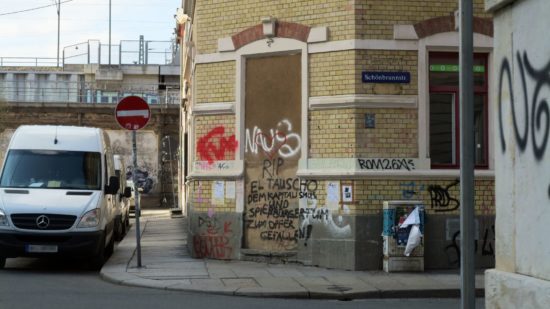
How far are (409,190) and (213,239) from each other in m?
4.04

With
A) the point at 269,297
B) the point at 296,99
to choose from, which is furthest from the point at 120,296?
the point at 296,99

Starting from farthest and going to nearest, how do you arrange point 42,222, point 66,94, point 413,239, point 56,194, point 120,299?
point 66,94 → point 56,194 → point 42,222 → point 413,239 → point 120,299

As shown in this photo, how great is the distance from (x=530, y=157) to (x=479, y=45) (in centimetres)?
903

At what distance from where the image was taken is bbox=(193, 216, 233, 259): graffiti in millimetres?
14629

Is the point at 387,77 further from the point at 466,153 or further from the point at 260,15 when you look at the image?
the point at 466,153

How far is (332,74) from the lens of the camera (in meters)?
13.7

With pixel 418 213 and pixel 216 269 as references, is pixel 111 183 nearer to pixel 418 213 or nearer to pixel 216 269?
pixel 216 269

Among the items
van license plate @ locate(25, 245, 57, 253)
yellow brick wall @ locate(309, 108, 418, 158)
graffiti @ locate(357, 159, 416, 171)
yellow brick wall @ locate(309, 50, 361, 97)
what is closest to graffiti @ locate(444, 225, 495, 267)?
graffiti @ locate(357, 159, 416, 171)

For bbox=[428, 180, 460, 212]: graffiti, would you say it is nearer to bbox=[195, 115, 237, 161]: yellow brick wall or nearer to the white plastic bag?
the white plastic bag

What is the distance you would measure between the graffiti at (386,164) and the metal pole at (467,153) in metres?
7.78

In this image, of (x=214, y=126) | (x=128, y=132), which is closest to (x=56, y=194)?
(x=214, y=126)

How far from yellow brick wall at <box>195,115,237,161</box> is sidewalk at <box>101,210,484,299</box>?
217cm

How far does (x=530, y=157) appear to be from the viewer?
521 centimetres

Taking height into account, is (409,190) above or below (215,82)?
below
